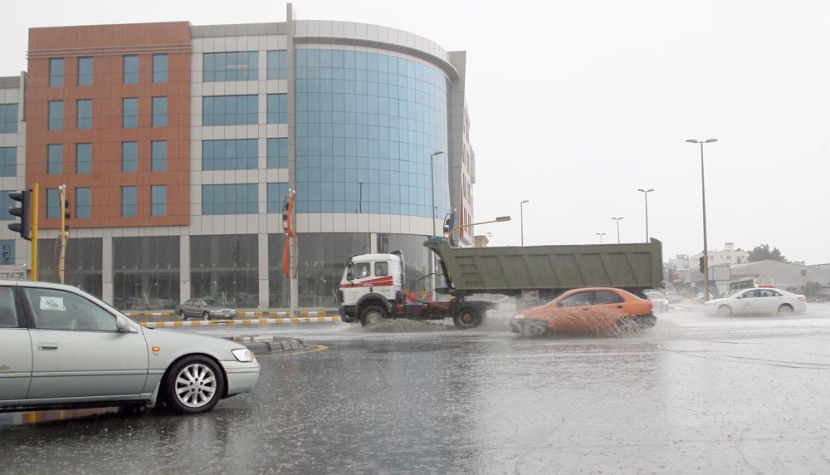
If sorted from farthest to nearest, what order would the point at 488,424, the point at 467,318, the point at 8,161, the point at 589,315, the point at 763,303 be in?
the point at 8,161
the point at 763,303
the point at 467,318
the point at 589,315
the point at 488,424

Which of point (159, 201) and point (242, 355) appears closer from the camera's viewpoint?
point (242, 355)

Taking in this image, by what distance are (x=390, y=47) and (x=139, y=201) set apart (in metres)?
21.9

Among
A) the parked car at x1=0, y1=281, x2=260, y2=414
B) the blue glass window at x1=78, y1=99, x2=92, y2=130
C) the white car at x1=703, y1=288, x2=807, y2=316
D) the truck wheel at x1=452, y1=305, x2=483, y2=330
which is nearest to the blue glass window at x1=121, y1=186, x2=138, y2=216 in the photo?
the blue glass window at x1=78, y1=99, x2=92, y2=130

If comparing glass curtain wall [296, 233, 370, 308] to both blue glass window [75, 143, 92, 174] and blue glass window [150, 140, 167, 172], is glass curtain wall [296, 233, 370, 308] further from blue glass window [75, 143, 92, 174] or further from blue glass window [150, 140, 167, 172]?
blue glass window [75, 143, 92, 174]

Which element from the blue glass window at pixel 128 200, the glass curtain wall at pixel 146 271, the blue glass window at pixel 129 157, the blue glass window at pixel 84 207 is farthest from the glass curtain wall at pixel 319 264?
the blue glass window at pixel 84 207

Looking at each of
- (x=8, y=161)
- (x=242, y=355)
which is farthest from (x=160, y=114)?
(x=242, y=355)

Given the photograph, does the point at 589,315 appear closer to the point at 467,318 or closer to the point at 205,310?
the point at 467,318

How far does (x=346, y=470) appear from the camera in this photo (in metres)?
5.37

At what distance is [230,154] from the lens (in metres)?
52.8

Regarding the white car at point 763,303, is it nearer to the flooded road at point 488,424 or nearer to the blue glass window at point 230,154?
the flooded road at point 488,424

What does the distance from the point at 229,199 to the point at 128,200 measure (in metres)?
7.44

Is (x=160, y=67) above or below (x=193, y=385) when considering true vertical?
above

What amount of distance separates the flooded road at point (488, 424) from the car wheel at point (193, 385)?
182 mm

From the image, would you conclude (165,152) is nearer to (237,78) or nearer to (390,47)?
(237,78)
